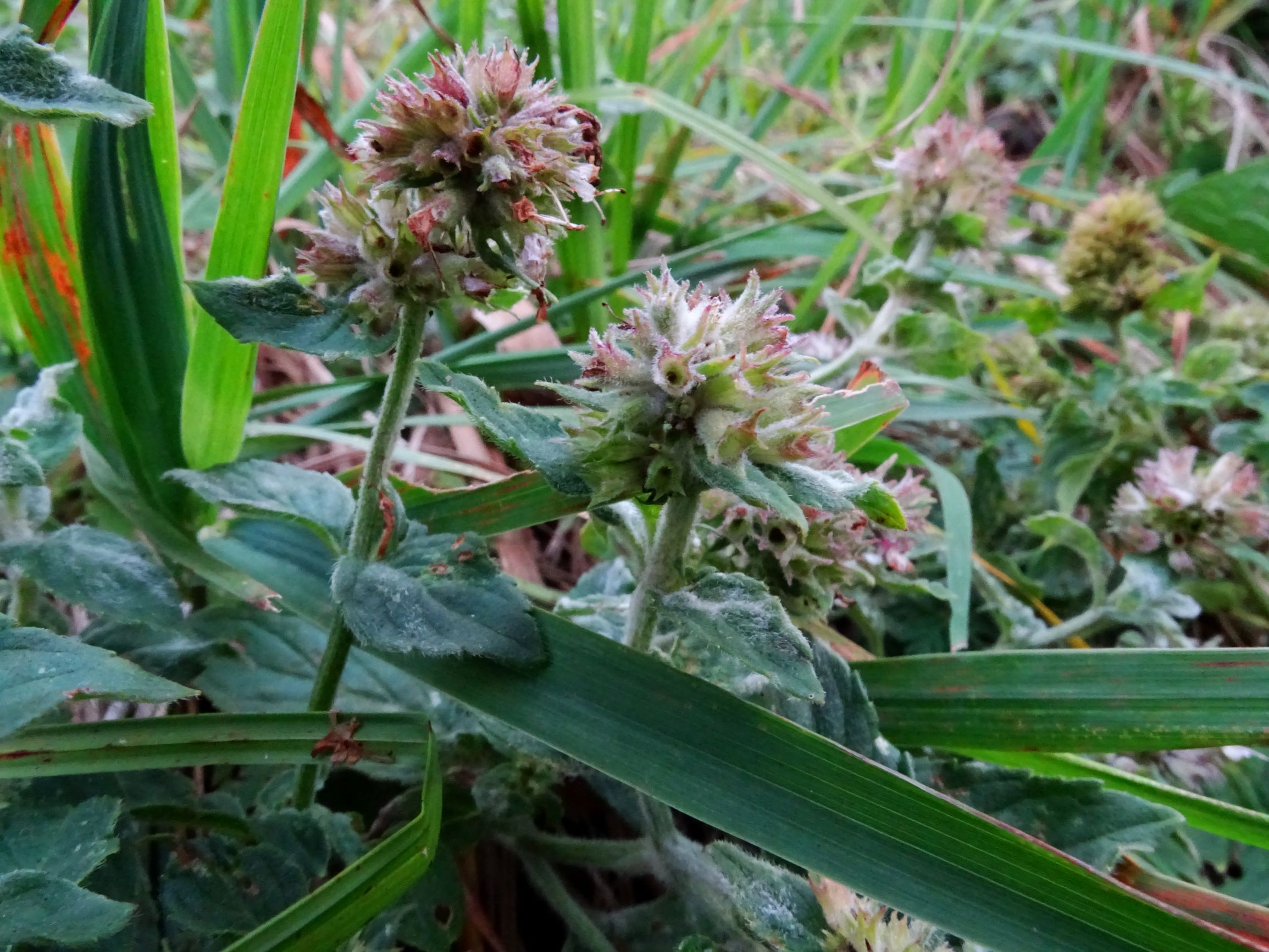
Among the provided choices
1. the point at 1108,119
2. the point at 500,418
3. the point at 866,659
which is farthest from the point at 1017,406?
the point at 1108,119

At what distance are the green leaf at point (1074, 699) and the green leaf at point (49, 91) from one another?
1.08 m

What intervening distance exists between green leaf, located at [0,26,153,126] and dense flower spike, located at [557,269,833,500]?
1.58 ft

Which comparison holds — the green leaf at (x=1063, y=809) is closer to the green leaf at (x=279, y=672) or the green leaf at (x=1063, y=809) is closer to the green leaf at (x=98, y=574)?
the green leaf at (x=279, y=672)

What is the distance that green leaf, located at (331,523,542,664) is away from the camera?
89cm

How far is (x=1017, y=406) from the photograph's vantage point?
6.60ft

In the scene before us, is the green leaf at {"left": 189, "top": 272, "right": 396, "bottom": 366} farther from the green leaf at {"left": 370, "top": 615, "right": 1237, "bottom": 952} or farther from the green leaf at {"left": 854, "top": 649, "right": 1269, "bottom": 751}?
the green leaf at {"left": 854, "top": 649, "right": 1269, "bottom": 751}

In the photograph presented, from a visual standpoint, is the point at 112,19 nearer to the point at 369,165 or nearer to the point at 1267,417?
the point at 369,165

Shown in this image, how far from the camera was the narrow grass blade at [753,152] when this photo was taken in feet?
6.20

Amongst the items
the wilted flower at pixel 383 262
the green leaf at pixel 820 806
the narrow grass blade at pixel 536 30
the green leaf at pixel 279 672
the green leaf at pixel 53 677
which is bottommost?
the green leaf at pixel 279 672

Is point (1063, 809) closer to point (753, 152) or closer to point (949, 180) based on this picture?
point (949, 180)

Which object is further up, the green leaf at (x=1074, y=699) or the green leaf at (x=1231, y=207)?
the green leaf at (x=1231, y=207)

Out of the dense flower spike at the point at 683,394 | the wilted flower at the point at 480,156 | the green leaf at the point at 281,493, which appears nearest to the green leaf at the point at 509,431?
the dense flower spike at the point at 683,394

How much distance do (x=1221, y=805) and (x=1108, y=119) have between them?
3.25 meters

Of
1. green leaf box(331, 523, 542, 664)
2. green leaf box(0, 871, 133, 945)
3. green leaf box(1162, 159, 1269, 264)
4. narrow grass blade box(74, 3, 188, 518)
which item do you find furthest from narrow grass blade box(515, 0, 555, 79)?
green leaf box(1162, 159, 1269, 264)
